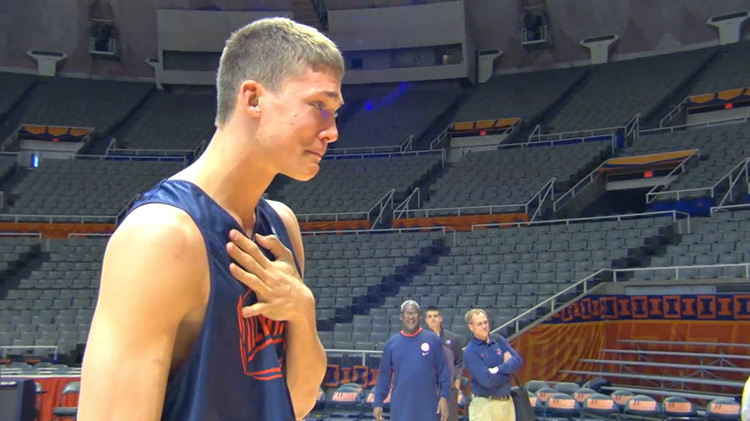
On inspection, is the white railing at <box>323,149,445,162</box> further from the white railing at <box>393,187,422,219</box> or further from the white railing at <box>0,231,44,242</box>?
the white railing at <box>0,231,44,242</box>

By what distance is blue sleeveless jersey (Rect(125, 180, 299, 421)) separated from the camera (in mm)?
1124

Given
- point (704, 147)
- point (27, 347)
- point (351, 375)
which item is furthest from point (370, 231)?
point (704, 147)

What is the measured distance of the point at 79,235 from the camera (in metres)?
18.9

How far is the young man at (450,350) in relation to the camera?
6.93m

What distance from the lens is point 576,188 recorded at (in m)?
19.0

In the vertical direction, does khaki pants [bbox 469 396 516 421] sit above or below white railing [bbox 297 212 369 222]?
below

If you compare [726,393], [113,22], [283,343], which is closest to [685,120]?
[726,393]

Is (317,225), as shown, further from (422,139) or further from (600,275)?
(600,275)

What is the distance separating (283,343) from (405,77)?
2512cm

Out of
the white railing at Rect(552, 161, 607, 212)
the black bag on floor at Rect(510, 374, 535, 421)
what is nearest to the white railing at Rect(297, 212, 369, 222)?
the white railing at Rect(552, 161, 607, 212)

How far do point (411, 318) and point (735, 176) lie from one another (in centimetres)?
1290

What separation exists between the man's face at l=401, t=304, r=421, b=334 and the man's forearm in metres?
4.72

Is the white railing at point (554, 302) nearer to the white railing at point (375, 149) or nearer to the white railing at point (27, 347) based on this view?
the white railing at point (27, 347)

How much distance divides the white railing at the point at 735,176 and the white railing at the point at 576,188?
11.9ft
